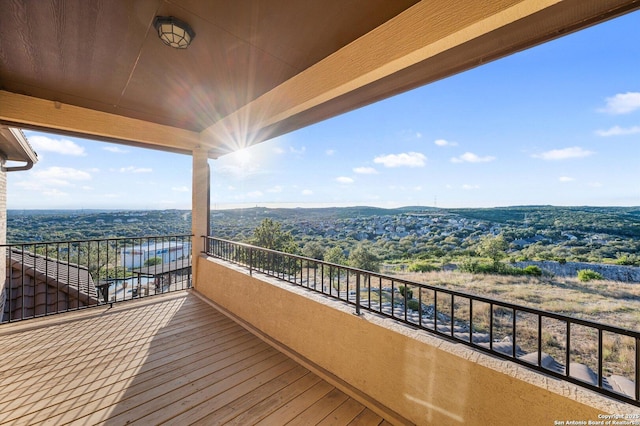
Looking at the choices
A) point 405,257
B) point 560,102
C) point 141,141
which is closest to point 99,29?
point 141,141

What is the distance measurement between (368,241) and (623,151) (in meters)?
7.28

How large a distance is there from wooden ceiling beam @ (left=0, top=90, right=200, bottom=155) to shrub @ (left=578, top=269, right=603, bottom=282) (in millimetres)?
8985

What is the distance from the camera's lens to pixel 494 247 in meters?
7.57

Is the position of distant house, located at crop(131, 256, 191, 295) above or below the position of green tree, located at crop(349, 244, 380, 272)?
above

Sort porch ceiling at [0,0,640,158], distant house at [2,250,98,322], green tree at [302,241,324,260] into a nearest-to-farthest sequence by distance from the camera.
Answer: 1. porch ceiling at [0,0,640,158]
2. distant house at [2,250,98,322]
3. green tree at [302,241,324,260]

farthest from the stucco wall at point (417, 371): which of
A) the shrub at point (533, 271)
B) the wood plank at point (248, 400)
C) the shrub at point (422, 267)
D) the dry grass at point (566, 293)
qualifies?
the shrub at point (533, 271)

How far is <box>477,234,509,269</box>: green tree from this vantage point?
752 centimetres

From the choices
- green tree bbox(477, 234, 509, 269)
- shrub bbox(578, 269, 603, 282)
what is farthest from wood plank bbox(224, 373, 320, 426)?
green tree bbox(477, 234, 509, 269)

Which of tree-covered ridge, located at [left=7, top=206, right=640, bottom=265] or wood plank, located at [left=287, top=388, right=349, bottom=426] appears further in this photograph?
tree-covered ridge, located at [left=7, top=206, right=640, bottom=265]

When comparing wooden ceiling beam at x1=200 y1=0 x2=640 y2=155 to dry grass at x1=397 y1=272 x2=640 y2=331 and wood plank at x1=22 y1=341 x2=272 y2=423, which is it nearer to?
wood plank at x1=22 y1=341 x2=272 y2=423

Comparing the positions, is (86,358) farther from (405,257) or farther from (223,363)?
(405,257)

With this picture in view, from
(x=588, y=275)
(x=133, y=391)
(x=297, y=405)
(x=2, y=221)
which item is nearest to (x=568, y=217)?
(x=588, y=275)

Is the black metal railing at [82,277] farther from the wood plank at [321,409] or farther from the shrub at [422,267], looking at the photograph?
the shrub at [422,267]

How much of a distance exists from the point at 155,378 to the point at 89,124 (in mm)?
3191
